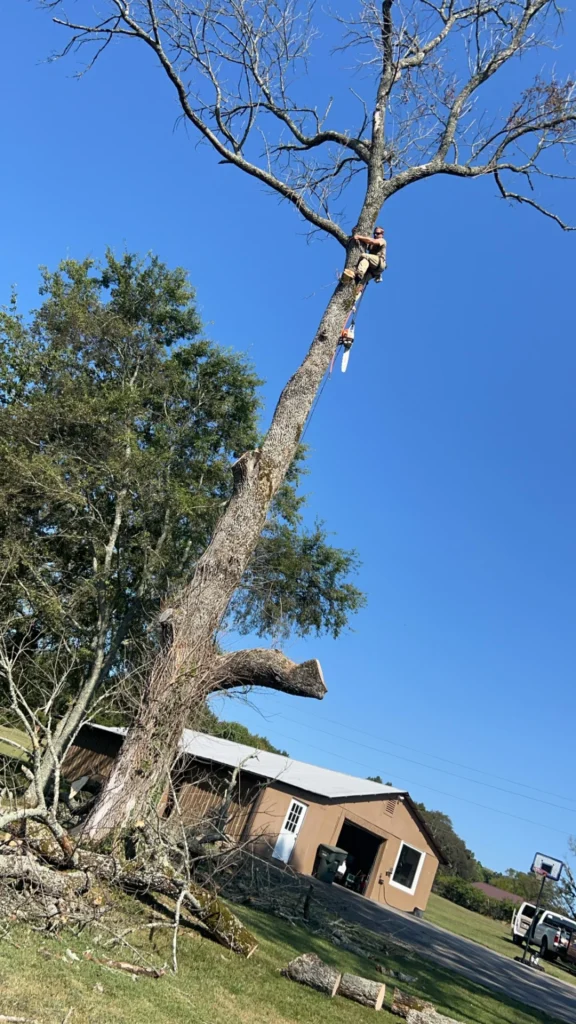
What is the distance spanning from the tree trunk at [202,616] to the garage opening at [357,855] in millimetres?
18690

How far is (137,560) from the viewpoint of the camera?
1942 cm

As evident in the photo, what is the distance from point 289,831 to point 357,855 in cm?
745

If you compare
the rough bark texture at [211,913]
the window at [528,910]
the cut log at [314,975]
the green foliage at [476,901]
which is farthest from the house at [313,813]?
the green foliage at [476,901]

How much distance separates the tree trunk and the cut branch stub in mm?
144

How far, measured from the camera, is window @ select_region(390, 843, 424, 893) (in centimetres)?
2580

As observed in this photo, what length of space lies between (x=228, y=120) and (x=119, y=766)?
27.1 feet

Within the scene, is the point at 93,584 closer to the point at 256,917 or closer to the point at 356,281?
the point at 256,917

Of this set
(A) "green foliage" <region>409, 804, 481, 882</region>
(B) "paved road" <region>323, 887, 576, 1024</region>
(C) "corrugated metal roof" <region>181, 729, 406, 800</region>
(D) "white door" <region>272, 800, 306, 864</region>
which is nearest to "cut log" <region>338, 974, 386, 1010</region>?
(B) "paved road" <region>323, 887, 576, 1024</region>

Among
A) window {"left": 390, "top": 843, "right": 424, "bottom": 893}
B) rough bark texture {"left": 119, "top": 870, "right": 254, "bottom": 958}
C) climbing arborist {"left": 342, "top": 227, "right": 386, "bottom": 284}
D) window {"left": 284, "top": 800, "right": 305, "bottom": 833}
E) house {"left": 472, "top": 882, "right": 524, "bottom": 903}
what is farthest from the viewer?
house {"left": 472, "top": 882, "right": 524, "bottom": 903}

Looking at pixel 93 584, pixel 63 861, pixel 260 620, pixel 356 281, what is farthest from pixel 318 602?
pixel 63 861

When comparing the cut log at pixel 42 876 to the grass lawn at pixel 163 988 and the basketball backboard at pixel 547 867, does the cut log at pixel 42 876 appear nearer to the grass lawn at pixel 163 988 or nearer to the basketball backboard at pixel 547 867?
the grass lawn at pixel 163 988

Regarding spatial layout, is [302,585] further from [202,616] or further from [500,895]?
[500,895]

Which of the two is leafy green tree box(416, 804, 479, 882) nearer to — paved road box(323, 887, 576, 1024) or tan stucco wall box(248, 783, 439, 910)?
tan stucco wall box(248, 783, 439, 910)

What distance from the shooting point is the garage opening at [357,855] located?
2466 centimetres
